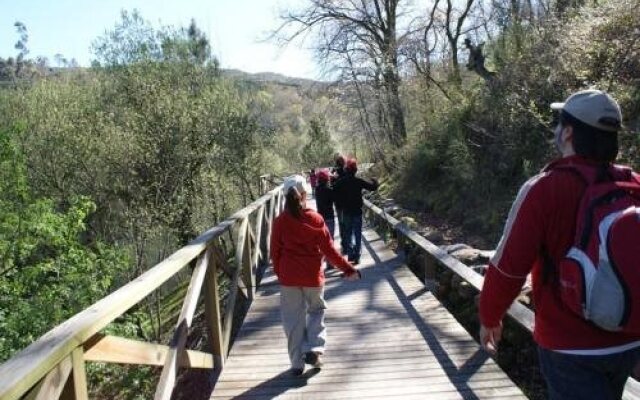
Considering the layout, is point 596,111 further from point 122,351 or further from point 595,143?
point 122,351

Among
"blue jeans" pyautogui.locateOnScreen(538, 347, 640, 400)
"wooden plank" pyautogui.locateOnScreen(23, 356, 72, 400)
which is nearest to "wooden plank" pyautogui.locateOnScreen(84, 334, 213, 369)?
"wooden plank" pyautogui.locateOnScreen(23, 356, 72, 400)

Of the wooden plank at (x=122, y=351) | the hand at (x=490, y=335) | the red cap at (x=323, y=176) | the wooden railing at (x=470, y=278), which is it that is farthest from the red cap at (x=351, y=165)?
the hand at (x=490, y=335)

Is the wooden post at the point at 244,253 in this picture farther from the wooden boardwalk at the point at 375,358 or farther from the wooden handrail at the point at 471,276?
the wooden handrail at the point at 471,276

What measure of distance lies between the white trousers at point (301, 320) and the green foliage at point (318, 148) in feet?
157

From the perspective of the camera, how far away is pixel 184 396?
860cm

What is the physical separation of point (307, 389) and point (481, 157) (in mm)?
9887

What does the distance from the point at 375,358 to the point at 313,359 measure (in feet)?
1.95

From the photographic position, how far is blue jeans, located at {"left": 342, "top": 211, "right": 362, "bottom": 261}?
31.3ft

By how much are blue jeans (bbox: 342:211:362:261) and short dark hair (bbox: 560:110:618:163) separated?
7389 millimetres

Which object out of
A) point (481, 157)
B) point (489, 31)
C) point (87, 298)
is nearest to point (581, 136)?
point (481, 157)

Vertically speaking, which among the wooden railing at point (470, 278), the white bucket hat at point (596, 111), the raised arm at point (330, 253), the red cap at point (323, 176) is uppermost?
the white bucket hat at point (596, 111)

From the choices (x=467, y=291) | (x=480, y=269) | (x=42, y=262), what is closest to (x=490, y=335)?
(x=480, y=269)

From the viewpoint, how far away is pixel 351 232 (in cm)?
978

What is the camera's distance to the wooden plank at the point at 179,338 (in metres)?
3.46
